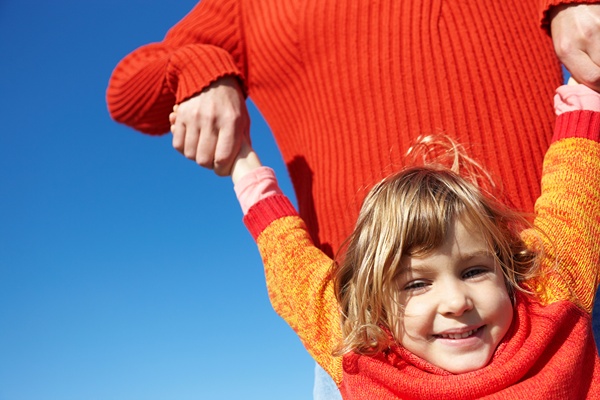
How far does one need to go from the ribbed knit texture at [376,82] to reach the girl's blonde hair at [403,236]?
0.14 meters

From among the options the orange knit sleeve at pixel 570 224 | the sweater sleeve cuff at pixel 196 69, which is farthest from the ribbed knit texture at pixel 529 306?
the sweater sleeve cuff at pixel 196 69

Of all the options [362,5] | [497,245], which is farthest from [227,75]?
[497,245]

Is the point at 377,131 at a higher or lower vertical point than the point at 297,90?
lower

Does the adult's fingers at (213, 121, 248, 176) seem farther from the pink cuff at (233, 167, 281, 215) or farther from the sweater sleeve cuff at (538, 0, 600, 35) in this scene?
the sweater sleeve cuff at (538, 0, 600, 35)

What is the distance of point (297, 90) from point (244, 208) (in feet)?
1.19

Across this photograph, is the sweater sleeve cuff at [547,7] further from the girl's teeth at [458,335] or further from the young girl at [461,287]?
the girl's teeth at [458,335]

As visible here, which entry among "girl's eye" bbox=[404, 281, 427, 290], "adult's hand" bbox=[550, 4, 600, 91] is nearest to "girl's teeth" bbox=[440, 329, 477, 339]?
"girl's eye" bbox=[404, 281, 427, 290]

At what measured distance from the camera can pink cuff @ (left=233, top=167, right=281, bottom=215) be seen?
72.2 inches

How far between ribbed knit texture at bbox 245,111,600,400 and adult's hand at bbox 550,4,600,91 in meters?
0.09

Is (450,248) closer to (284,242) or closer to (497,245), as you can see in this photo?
(497,245)

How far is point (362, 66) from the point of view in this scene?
1.87 meters

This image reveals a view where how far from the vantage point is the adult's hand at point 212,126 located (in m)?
1.82

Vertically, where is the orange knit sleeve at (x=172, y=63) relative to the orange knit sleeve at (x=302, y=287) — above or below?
above

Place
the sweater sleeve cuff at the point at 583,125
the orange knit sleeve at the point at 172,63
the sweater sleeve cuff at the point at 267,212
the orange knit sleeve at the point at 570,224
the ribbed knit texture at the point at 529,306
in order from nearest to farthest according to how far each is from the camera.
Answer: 1. the ribbed knit texture at the point at 529,306
2. the orange knit sleeve at the point at 570,224
3. the sweater sleeve cuff at the point at 583,125
4. the sweater sleeve cuff at the point at 267,212
5. the orange knit sleeve at the point at 172,63
